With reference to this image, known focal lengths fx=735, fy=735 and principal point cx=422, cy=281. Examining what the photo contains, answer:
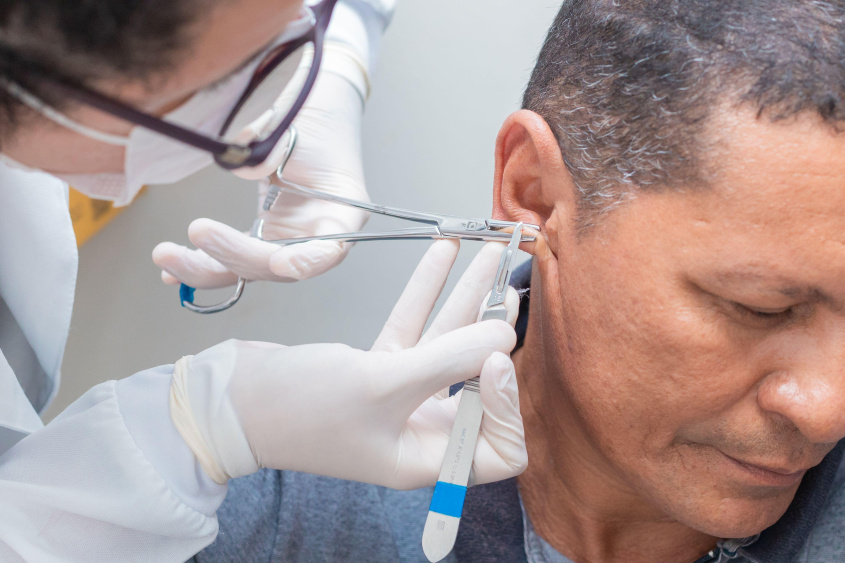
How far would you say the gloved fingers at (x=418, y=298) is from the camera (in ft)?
3.80

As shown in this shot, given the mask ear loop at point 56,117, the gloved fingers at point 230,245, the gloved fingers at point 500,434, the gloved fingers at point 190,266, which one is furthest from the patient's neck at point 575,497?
the mask ear loop at point 56,117

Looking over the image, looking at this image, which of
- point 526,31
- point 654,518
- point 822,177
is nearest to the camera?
point 822,177

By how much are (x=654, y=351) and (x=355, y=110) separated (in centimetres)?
Result: 94

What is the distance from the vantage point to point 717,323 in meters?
0.94

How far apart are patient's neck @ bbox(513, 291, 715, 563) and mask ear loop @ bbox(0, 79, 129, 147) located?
720mm

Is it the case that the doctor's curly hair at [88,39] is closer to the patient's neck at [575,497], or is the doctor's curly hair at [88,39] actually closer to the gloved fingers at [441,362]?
the gloved fingers at [441,362]

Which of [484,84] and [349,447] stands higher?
[484,84]

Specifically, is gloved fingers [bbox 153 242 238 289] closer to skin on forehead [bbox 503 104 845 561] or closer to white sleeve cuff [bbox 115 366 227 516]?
white sleeve cuff [bbox 115 366 227 516]

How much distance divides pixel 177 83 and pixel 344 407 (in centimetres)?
50

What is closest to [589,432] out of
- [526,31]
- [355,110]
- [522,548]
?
[522,548]

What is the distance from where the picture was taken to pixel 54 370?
1.44 meters

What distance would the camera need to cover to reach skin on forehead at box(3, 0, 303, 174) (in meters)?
0.68

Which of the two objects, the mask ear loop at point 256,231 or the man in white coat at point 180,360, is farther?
the mask ear loop at point 256,231

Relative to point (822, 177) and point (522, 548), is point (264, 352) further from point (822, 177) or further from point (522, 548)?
point (822, 177)
